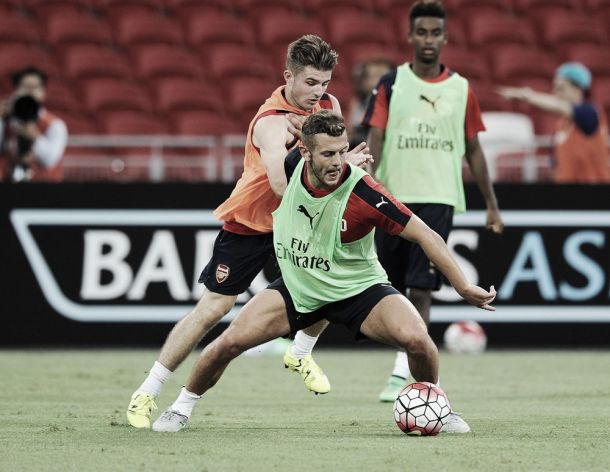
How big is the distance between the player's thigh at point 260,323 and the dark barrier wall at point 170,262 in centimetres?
558

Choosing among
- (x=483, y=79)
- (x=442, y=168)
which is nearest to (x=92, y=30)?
(x=483, y=79)

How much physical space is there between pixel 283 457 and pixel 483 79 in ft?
42.2

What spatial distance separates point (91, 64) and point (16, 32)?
1109 mm

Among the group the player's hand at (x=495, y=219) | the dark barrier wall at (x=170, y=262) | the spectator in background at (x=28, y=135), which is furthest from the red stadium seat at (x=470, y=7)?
the player's hand at (x=495, y=219)

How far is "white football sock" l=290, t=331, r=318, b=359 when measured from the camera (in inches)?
298

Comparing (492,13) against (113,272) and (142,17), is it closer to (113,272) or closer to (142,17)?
(142,17)

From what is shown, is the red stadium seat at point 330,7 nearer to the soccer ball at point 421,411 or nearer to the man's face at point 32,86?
the man's face at point 32,86

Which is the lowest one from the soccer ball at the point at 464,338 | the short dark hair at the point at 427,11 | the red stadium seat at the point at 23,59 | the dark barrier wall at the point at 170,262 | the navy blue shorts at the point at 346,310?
the soccer ball at the point at 464,338

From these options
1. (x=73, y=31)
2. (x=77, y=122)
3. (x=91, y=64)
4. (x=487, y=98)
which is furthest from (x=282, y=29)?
(x=77, y=122)

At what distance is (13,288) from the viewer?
12258 millimetres

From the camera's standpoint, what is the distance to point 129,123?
53.7 feet

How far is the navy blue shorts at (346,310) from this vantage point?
6.71 meters

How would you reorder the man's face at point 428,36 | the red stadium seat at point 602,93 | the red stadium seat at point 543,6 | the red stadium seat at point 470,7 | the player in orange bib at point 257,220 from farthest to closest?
1. the red stadium seat at point 543,6
2. the red stadium seat at point 470,7
3. the red stadium seat at point 602,93
4. the man's face at point 428,36
5. the player in orange bib at point 257,220

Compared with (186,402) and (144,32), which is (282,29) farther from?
(186,402)
